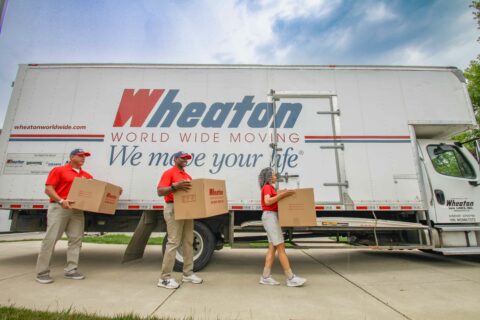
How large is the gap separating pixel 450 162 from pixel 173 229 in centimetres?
571

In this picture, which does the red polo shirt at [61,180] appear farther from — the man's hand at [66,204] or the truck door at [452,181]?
the truck door at [452,181]

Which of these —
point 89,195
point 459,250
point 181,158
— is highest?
point 181,158

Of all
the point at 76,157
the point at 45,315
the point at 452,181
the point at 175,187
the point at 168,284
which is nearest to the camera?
the point at 45,315

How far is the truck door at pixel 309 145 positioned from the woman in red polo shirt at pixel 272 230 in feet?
2.59

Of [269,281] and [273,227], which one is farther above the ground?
→ [273,227]

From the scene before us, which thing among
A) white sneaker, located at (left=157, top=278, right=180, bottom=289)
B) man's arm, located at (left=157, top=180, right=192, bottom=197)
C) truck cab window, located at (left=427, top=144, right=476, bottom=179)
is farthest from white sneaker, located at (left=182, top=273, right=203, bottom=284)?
truck cab window, located at (left=427, top=144, right=476, bottom=179)

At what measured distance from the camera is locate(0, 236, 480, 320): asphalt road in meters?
2.87

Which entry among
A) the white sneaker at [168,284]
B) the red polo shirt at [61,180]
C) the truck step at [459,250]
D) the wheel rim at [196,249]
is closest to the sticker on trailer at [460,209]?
the truck step at [459,250]

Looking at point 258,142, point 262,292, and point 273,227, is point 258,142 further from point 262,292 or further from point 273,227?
point 262,292

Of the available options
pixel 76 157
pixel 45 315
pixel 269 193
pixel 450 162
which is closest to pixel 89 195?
pixel 76 157

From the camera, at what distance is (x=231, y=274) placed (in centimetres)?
450

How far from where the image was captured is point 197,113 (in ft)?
15.9

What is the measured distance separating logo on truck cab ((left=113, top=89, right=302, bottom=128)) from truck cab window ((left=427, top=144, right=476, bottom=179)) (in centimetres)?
300

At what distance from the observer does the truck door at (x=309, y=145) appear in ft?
14.9
